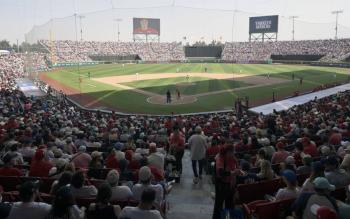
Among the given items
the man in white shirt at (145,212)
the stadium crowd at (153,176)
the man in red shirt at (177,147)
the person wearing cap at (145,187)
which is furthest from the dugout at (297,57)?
the man in white shirt at (145,212)

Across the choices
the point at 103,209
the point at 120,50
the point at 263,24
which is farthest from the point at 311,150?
the point at 120,50

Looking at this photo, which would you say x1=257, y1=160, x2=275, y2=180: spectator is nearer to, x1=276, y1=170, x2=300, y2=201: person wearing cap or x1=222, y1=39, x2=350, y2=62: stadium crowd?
x1=276, y1=170, x2=300, y2=201: person wearing cap

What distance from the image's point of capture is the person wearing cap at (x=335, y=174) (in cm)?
630

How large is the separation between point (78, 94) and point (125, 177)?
106 ft

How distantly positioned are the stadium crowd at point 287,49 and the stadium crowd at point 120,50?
16.5m

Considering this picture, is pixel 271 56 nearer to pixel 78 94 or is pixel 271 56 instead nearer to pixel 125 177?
pixel 78 94

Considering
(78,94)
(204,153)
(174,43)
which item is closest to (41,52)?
(78,94)

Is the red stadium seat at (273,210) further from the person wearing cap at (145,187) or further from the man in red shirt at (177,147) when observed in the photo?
the man in red shirt at (177,147)

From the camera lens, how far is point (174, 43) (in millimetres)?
117500

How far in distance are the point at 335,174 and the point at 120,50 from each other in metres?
104

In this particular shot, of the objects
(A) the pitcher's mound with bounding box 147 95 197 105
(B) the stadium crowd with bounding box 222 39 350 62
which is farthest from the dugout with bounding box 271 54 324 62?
(A) the pitcher's mound with bounding box 147 95 197 105

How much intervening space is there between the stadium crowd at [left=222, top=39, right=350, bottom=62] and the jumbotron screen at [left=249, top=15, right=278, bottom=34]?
159 inches

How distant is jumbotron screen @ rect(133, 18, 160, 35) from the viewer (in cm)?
11344

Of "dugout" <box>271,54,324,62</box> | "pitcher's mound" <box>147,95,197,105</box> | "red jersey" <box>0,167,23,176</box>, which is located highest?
"dugout" <box>271,54,324,62</box>
